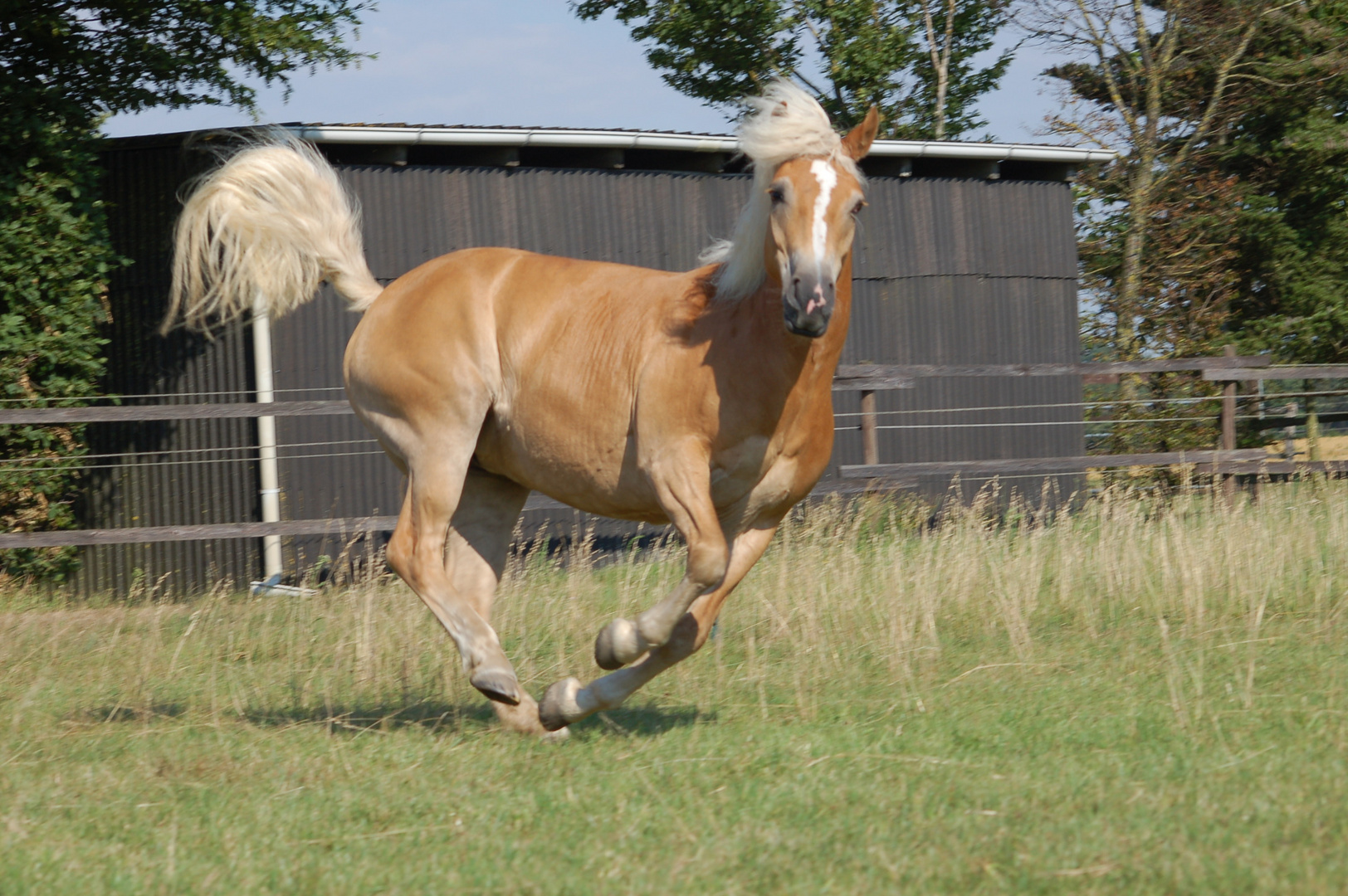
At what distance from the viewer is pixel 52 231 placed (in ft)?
32.9

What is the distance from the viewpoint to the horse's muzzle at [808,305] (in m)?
3.84

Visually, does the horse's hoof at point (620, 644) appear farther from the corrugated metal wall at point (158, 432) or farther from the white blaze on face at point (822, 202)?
the corrugated metal wall at point (158, 432)

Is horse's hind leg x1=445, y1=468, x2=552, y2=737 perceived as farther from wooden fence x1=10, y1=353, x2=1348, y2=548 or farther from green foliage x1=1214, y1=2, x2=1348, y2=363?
green foliage x1=1214, y1=2, x2=1348, y2=363

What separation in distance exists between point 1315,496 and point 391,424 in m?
8.79

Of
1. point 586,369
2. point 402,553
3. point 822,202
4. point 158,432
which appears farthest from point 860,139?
point 158,432

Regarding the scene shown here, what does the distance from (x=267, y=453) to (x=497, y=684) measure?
6755 mm

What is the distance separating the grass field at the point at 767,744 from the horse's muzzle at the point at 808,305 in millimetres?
1425

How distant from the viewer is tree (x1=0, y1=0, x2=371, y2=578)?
32.4 feet

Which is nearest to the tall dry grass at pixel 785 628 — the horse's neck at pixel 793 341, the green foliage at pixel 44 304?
the horse's neck at pixel 793 341

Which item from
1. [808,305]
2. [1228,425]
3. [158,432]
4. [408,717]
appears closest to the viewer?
[808,305]

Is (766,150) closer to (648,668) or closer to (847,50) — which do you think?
(648,668)

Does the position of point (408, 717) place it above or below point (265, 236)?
below

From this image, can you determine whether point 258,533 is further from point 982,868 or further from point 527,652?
point 982,868

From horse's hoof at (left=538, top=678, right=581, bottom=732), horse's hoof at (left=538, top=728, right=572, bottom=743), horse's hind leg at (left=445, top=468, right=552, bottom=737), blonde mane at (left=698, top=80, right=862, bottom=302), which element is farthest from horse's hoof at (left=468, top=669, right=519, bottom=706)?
blonde mane at (left=698, top=80, right=862, bottom=302)
